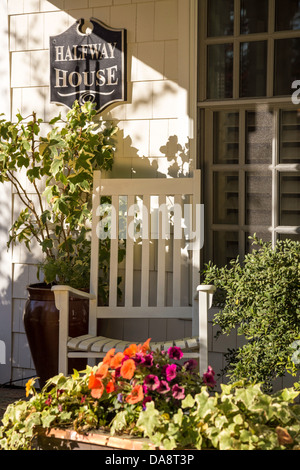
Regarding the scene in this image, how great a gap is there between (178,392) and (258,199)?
1881 mm

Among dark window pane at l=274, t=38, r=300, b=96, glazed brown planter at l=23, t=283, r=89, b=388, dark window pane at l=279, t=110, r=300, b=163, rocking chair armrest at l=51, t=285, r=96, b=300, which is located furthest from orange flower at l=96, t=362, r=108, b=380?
dark window pane at l=274, t=38, r=300, b=96

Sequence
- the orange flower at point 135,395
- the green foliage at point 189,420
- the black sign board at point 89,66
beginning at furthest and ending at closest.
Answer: the black sign board at point 89,66 < the orange flower at point 135,395 < the green foliage at point 189,420

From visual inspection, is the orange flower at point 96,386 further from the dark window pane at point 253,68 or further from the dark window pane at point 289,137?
the dark window pane at point 253,68

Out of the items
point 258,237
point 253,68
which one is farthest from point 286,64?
point 258,237

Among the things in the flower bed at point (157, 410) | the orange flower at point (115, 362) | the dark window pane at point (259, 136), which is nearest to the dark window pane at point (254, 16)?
the dark window pane at point (259, 136)

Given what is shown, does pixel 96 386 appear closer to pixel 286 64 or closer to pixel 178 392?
pixel 178 392

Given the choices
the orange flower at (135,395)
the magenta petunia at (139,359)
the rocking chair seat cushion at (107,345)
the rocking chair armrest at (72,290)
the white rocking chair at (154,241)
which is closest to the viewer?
the orange flower at (135,395)

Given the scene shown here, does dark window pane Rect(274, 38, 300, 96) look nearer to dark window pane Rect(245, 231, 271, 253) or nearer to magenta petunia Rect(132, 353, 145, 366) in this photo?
dark window pane Rect(245, 231, 271, 253)

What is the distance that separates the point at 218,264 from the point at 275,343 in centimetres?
91

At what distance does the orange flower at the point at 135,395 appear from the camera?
1.97 metres

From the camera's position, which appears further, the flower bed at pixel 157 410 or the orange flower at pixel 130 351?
the orange flower at pixel 130 351

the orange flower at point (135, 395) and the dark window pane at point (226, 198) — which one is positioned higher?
the dark window pane at point (226, 198)

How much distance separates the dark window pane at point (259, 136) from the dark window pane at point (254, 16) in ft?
1.44

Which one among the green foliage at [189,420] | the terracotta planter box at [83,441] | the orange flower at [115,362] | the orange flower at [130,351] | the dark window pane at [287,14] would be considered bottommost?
the terracotta planter box at [83,441]
